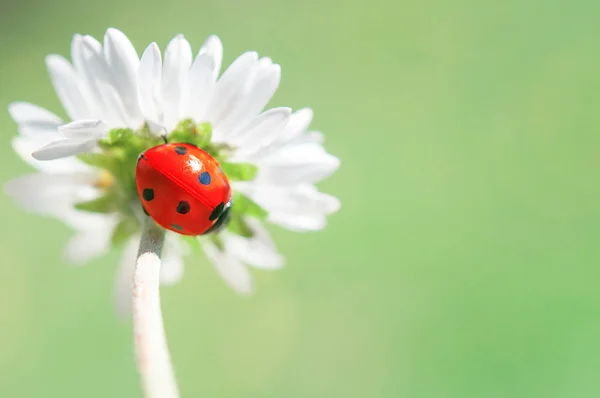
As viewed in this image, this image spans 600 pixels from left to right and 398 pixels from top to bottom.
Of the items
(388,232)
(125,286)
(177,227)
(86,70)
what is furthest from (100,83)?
(388,232)

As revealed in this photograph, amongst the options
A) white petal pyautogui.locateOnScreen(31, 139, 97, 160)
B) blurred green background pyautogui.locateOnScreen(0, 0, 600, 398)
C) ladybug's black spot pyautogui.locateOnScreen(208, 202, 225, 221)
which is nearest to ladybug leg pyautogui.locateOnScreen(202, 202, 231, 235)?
ladybug's black spot pyautogui.locateOnScreen(208, 202, 225, 221)

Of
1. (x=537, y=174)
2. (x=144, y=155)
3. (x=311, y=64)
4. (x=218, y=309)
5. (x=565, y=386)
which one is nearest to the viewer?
(x=144, y=155)

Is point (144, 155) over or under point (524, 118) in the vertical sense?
under

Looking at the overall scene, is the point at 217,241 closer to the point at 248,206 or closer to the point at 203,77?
the point at 248,206

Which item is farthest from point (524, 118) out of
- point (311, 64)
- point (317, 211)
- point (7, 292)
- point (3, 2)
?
point (3, 2)

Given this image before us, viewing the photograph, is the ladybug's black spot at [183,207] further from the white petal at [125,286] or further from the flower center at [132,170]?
the white petal at [125,286]

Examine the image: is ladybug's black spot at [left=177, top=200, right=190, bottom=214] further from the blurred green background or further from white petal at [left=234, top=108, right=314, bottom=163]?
the blurred green background

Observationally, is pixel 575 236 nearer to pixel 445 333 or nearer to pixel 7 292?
pixel 445 333
